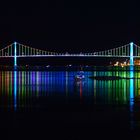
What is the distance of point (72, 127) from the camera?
8.47 metres

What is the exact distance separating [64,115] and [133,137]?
2886mm

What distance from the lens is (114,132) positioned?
7.99 meters

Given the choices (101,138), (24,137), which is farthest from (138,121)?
(24,137)

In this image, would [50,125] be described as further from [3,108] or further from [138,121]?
→ [3,108]

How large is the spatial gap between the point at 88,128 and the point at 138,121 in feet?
4.29

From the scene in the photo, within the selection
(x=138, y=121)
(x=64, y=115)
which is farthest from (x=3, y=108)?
(x=138, y=121)

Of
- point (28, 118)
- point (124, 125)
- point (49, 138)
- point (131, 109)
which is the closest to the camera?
point (49, 138)

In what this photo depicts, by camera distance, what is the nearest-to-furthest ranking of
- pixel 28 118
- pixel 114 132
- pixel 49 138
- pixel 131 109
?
pixel 49 138 < pixel 114 132 < pixel 28 118 < pixel 131 109

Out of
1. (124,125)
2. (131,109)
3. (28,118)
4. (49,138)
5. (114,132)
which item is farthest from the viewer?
(131,109)

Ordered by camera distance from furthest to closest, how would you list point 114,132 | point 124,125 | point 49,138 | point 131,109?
point 131,109 < point 124,125 < point 114,132 < point 49,138

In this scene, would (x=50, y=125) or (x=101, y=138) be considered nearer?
(x=101, y=138)

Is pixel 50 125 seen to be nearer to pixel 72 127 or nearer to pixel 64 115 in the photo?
pixel 72 127

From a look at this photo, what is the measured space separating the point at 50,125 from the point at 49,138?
1.26 m

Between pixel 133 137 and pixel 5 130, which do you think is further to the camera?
pixel 5 130
